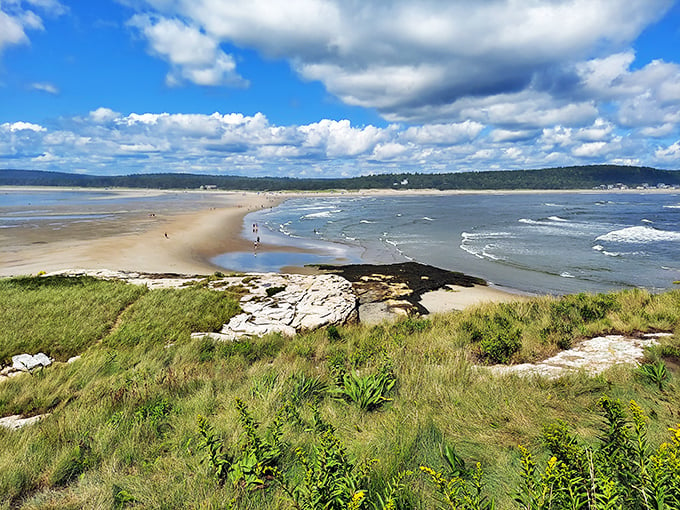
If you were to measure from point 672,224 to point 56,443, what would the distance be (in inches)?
2758

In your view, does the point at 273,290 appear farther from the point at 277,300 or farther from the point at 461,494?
the point at 461,494

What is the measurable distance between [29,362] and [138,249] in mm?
26429

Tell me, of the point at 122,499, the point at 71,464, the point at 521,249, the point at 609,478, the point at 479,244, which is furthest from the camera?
the point at 479,244

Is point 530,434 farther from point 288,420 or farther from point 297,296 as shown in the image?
point 297,296

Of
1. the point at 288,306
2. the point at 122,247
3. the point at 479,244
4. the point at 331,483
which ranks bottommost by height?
the point at 479,244

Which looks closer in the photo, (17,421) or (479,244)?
(17,421)

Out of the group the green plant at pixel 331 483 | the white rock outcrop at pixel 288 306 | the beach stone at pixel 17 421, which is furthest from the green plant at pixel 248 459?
the white rock outcrop at pixel 288 306

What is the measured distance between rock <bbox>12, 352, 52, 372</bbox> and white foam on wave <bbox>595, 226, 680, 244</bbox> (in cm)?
4754

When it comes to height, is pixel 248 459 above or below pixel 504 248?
above

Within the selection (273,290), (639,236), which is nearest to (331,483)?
(273,290)

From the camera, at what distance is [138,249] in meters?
33.0

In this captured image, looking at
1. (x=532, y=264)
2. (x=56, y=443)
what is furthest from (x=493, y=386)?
(x=532, y=264)

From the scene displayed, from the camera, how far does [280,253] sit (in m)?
33.7

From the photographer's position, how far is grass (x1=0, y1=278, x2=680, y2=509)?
3121 millimetres
